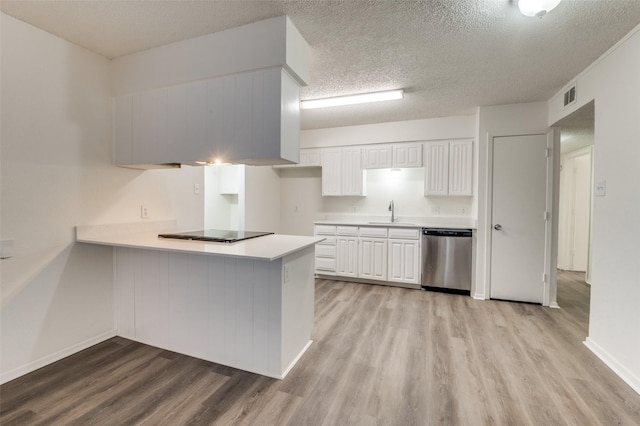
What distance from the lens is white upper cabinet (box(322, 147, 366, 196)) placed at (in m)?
4.64

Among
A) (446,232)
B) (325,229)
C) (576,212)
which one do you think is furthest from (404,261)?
(576,212)

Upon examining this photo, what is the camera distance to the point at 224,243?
2225 mm

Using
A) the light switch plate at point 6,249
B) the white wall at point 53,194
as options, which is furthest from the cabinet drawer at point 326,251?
the light switch plate at point 6,249

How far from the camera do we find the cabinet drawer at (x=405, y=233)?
13.2 feet

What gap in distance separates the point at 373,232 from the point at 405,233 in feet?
1.51

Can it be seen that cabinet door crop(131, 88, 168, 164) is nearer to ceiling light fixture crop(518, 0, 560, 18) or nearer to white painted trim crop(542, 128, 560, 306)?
ceiling light fixture crop(518, 0, 560, 18)

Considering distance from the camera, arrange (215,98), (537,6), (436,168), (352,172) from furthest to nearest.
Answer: (352,172) → (436,168) → (215,98) → (537,6)

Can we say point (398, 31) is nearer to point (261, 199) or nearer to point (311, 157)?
point (311, 157)

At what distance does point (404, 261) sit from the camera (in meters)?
4.08

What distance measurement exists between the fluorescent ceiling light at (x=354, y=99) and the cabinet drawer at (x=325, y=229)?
1.85 meters

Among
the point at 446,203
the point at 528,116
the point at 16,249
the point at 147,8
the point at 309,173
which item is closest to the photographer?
the point at 147,8

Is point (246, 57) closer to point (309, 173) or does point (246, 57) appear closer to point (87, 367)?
point (87, 367)

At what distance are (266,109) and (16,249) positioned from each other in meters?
2.04

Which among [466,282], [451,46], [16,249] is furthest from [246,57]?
[466,282]
